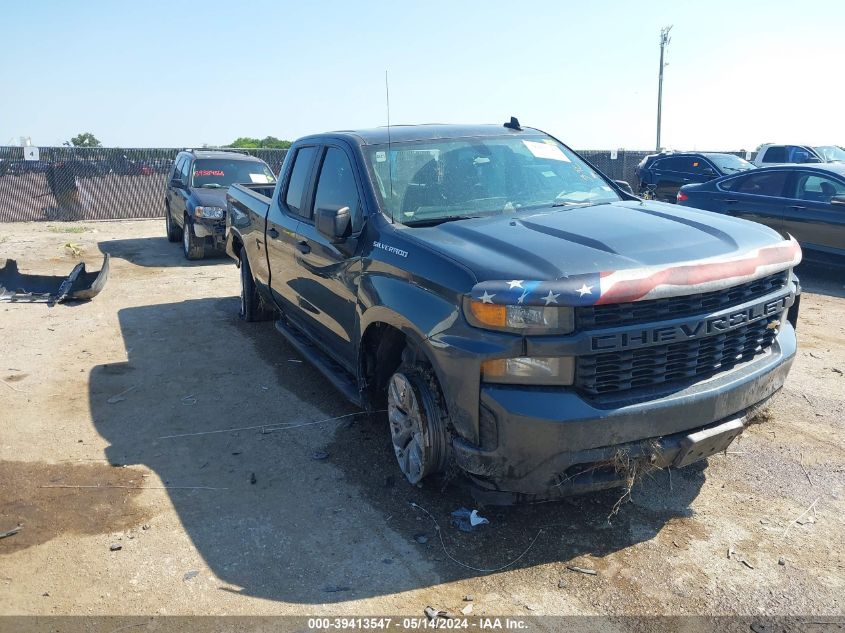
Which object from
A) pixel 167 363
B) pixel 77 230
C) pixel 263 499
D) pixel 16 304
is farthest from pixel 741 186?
pixel 77 230

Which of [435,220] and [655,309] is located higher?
[435,220]

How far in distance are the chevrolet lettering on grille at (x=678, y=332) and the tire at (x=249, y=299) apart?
507cm

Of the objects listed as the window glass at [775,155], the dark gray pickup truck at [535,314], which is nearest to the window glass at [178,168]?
the dark gray pickup truck at [535,314]

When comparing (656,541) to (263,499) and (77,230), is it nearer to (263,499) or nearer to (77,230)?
(263,499)

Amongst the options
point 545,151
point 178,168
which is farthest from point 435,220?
point 178,168

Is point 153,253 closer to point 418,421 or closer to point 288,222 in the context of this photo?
point 288,222

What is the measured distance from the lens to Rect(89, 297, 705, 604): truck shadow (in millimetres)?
3383

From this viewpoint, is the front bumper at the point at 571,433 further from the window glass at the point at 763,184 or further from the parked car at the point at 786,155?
the parked car at the point at 786,155

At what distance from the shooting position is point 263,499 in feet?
13.4

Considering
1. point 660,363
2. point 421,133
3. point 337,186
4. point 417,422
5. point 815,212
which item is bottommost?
point 417,422

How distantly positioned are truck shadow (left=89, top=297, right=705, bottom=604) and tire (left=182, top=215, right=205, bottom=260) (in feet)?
20.0

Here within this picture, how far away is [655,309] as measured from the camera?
3.20m

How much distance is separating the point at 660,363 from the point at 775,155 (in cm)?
1855

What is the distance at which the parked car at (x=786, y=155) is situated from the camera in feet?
59.4
